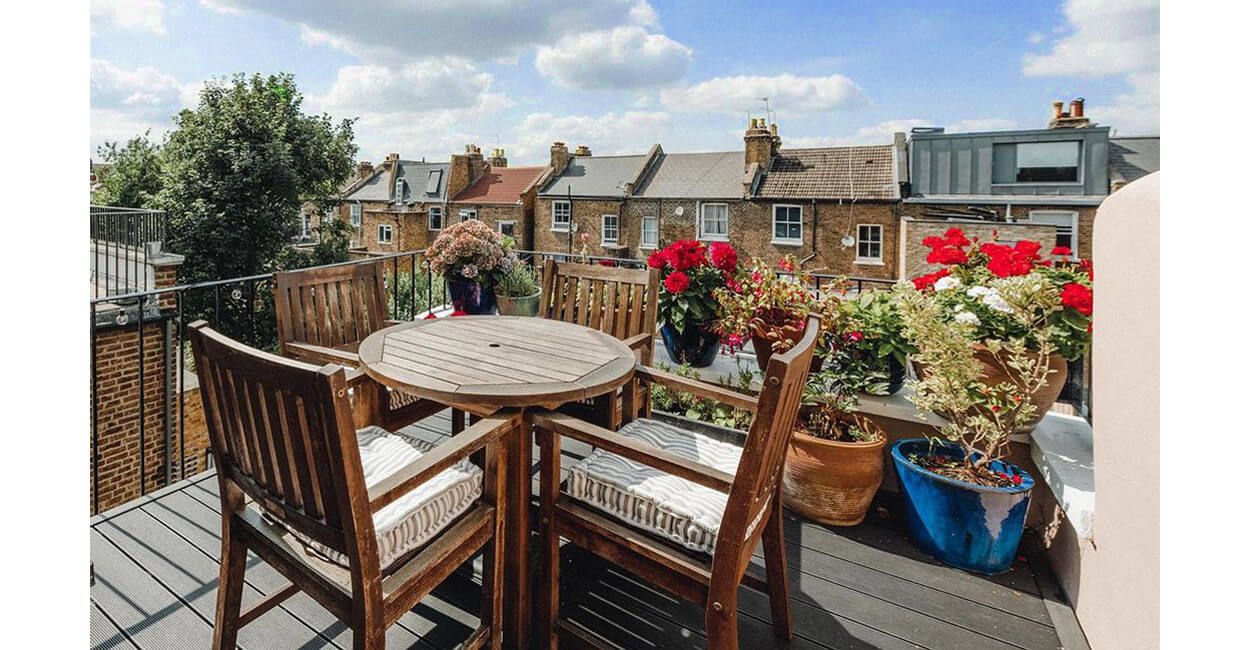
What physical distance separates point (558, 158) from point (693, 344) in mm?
18557

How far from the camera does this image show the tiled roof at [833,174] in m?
15.4

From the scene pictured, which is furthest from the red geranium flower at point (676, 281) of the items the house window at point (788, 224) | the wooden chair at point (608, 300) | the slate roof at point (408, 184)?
the slate roof at point (408, 184)

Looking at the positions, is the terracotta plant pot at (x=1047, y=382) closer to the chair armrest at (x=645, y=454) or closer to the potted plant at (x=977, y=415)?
the potted plant at (x=977, y=415)

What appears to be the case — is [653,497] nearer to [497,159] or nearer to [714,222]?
[714,222]

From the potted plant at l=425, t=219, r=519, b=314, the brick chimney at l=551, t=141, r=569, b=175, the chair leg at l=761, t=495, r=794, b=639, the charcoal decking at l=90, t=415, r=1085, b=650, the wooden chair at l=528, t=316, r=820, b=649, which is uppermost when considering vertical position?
the brick chimney at l=551, t=141, r=569, b=175

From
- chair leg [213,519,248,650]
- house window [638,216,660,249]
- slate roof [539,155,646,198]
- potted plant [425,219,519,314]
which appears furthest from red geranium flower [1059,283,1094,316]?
slate roof [539,155,646,198]

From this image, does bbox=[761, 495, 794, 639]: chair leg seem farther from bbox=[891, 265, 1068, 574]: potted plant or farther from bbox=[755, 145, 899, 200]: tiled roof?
bbox=[755, 145, 899, 200]: tiled roof

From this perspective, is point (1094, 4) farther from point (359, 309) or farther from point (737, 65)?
point (737, 65)

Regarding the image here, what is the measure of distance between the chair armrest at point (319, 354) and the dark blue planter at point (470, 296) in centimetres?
198

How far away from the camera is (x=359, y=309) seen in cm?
281

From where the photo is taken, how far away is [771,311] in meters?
2.62

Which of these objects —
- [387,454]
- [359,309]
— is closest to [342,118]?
[359,309]

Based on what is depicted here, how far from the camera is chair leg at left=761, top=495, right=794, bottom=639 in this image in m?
1.69

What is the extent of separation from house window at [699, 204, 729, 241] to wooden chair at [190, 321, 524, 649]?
15937mm
